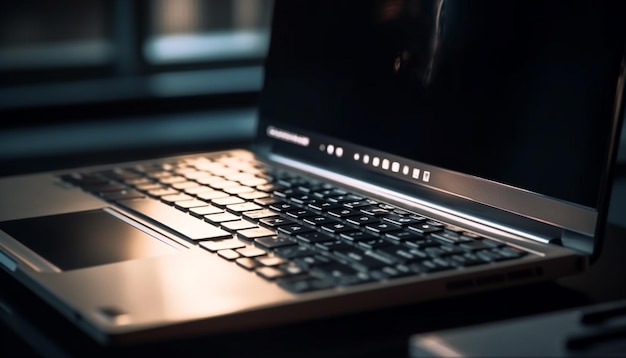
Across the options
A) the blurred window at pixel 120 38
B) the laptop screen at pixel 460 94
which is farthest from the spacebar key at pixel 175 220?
the blurred window at pixel 120 38

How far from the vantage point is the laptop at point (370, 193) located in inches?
27.5

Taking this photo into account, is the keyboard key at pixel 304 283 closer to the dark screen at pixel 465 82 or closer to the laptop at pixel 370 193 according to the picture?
the laptop at pixel 370 193

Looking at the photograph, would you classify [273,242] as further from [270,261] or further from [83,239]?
[83,239]

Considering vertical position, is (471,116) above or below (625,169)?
above

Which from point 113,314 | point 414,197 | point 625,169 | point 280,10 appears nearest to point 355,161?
point 414,197

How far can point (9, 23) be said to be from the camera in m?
2.03

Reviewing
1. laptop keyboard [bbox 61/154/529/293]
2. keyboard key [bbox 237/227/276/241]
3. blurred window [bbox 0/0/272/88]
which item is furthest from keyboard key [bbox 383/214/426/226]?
blurred window [bbox 0/0/272/88]

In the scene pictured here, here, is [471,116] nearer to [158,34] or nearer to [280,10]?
[280,10]

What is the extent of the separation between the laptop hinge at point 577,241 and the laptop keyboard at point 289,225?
43 mm

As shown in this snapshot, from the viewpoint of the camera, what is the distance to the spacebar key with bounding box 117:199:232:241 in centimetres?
83

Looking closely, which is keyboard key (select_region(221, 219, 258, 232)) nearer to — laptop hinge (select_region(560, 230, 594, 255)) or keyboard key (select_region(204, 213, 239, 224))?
keyboard key (select_region(204, 213, 239, 224))

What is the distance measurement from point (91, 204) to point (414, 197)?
30 centimetres

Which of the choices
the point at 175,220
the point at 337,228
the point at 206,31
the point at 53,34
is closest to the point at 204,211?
the point at 175,220

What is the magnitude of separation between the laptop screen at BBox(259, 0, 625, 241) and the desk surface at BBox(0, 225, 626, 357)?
61 millimetres
